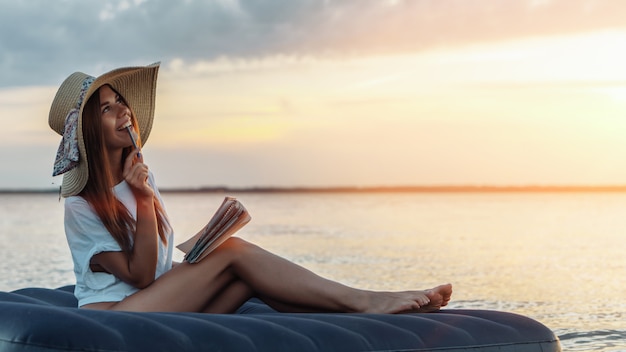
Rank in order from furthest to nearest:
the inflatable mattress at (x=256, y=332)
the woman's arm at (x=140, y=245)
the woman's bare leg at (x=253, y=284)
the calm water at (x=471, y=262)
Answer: the calm water at (x=471, y=262) < the woman's bare leg at (x=253, y=284) < the woman's arm at (x=140, y=245) < the inflatable mattress at (x=256, y=332)

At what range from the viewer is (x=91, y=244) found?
363 centimetres

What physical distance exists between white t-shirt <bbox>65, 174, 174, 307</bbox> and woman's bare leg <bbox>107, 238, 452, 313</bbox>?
0.35 feet

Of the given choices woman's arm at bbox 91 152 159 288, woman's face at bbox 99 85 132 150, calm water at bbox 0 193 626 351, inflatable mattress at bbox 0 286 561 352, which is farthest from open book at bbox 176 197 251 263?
calm water at bbox 0 193 626 351

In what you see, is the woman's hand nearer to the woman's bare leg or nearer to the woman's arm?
the woman's arm

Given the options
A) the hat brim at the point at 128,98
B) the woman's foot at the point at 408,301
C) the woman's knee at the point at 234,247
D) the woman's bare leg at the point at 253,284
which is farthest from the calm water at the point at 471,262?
the hat brim at the point at 128,98

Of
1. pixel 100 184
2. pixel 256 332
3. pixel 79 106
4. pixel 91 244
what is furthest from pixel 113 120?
pixel 256 332

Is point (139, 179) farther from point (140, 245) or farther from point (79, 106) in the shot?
point (79, 106)

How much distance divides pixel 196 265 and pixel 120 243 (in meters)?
0.31

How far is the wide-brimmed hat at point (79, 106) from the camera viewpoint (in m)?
3.64

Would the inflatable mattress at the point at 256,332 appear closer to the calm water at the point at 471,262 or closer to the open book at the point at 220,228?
the open book at the point at 220,228

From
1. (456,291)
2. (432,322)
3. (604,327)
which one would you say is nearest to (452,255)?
(456,291)

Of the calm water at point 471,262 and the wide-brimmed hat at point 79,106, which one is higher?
the wide-brimmed hat at point 79,106

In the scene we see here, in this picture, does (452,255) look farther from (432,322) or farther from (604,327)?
(432,322)

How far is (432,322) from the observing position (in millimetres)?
3598
